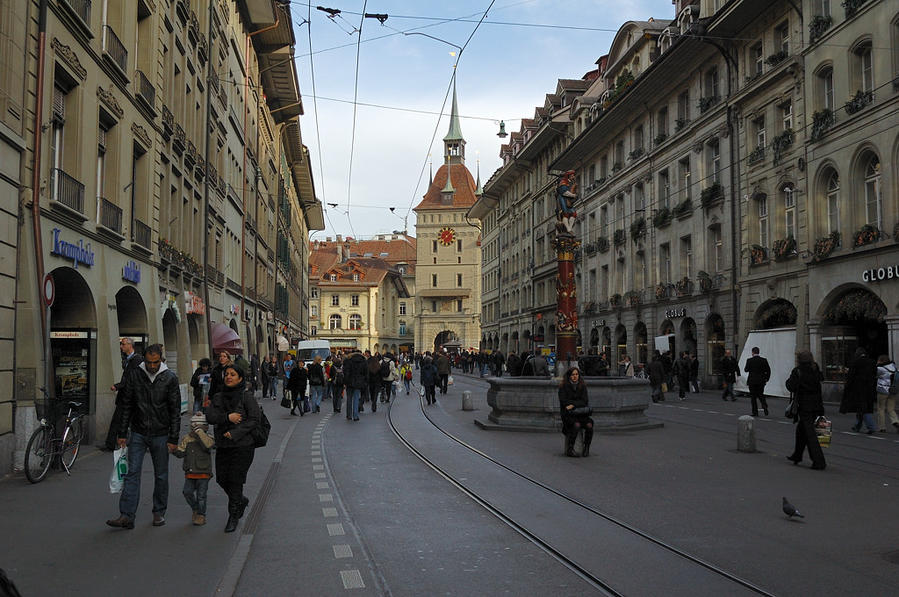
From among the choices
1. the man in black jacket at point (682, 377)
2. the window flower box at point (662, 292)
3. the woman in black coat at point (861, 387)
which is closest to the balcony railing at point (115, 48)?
the woman in black coat at point (861, 387)

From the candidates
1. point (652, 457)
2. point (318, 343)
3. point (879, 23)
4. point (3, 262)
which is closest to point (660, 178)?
point (879, 23)

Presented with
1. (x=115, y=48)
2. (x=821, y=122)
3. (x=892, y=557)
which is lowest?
(x=892, y=557)

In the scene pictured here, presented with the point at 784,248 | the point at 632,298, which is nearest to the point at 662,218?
the point at 632,298

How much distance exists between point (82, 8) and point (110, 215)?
13.4ft

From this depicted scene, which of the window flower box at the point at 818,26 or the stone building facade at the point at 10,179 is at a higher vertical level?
the window flower box at the point at 818,26

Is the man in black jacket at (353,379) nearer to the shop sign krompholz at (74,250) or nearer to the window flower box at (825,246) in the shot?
the shop sign krompholz at (74,250)

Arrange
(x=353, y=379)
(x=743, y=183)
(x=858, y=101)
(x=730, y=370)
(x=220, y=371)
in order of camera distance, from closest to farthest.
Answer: (x=220, y=371) < (x=353, y=379) < (x=858, y=101) < (x=730, y=370) < (x=743, y=183)

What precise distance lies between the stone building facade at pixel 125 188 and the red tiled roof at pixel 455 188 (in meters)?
79.4

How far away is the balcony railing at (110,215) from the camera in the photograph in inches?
711

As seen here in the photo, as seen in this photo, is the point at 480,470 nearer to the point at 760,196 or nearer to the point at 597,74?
the point at 760,196

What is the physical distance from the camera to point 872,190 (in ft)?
85.9

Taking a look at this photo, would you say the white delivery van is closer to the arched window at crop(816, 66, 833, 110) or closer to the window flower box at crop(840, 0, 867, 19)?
the arched window at crop(816, 66, 833, 110)

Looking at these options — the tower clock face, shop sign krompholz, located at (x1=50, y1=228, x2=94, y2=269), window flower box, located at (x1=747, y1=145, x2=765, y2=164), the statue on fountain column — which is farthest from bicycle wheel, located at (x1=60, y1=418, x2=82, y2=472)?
the tower clock face

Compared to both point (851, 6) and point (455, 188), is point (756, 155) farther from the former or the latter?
point (455, 188)
